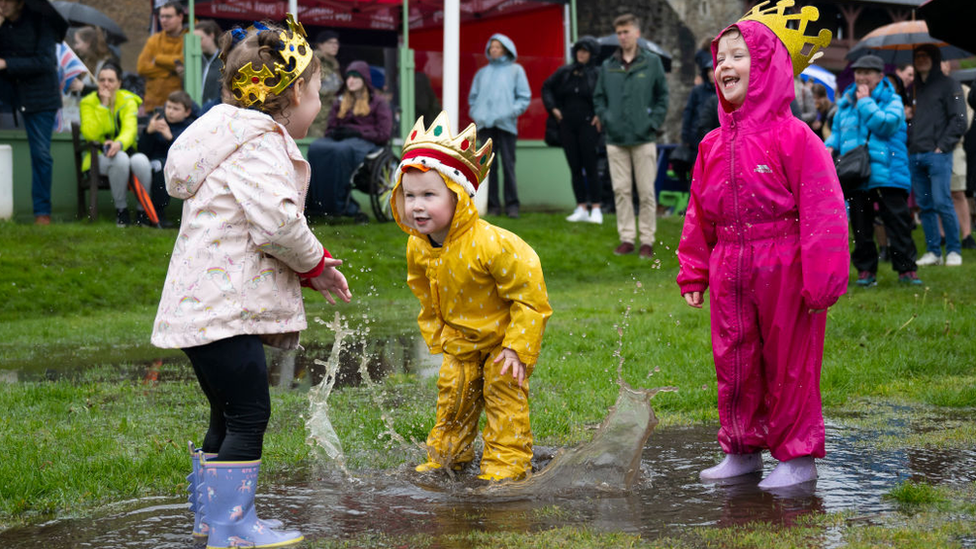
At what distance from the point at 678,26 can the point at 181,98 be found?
723 inches

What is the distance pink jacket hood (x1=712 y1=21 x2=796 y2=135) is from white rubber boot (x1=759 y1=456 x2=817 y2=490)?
143 centimetres

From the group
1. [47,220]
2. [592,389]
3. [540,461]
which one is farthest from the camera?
[47,220]

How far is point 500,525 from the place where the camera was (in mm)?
4152

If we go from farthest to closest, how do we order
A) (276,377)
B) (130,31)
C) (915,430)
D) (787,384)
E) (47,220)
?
(130,31) < (47,220) < (276,377) < (915,430) < (787,384)

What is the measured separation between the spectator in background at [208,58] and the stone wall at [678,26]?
48.0ft

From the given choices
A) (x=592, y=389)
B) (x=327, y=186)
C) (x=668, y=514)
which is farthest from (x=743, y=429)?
(x=327, y=186)

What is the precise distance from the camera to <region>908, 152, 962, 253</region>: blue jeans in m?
13.6

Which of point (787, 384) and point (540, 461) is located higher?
point (787, 384)

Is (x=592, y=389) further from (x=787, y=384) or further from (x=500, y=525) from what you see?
(x=500, y=525)

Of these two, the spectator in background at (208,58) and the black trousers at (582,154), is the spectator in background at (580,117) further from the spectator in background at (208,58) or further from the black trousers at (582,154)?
the spectator in background at (208,58)

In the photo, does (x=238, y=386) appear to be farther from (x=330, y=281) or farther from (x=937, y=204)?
(x=937, y=204)

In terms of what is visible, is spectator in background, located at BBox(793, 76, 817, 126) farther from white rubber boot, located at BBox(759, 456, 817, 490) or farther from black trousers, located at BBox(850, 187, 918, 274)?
white rubber boot, located at BBox(759, 456, 817, 490)

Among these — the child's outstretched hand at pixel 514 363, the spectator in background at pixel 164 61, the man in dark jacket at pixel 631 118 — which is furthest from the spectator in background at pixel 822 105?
the child's outstretched hand at pixel 514 363

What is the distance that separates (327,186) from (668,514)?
10.2m
